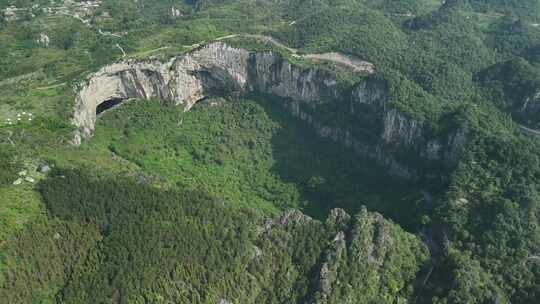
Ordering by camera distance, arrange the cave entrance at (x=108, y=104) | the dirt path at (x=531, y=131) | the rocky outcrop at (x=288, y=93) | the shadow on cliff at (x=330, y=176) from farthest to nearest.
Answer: the cave entrance at (x=108, y=104) < the dirt path at (x=531, y=131) < the rocky outcrop at (x=288, y=93) < the shadow on cliff at (x=330, y=176)

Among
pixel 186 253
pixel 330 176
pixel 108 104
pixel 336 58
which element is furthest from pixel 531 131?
pixel 108 104

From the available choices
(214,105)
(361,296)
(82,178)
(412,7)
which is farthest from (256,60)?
(412,7)

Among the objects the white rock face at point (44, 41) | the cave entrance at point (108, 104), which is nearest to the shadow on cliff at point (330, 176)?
the cave entrance at point (108, 104)

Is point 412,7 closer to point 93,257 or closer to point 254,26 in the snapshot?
point 254,26

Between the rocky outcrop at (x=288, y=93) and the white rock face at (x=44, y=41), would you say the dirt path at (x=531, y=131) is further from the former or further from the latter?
the white rock face at (x=44, y=41)

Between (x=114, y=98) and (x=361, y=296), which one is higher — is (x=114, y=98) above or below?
above

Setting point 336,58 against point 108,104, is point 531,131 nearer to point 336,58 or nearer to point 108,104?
point 336,58
